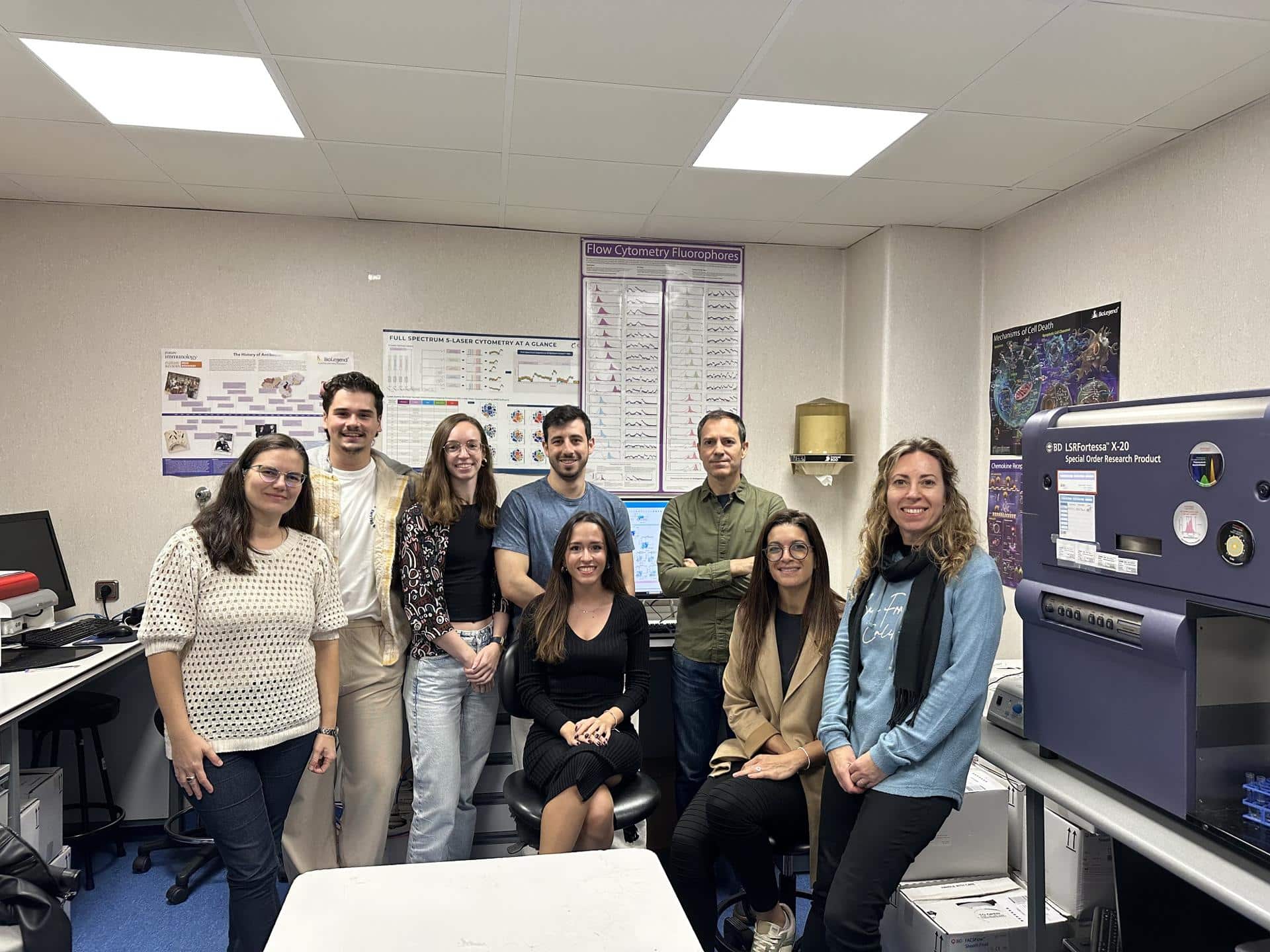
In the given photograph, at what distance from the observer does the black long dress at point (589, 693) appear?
7.42ft

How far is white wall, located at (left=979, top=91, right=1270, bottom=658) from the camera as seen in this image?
2.19 meters

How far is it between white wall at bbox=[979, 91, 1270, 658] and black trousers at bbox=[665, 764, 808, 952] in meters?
1.69

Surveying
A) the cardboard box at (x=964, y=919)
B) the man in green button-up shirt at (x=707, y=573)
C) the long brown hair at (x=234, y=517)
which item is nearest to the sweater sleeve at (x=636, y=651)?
the man in green button-up shirt at (x=707, y=573)

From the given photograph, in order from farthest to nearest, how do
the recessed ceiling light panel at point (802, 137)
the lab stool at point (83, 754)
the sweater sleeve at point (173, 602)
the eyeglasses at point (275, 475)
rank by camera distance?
the lab stool at point (83, 754) < the recessed ceiling light panel at point (802, 137) < the eyeglasses at point (275, 475) < the sweater sleeve at point (173, 602)

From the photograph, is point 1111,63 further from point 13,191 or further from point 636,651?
point 13,191

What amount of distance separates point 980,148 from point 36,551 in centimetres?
363

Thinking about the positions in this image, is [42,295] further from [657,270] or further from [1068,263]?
[1068,263]

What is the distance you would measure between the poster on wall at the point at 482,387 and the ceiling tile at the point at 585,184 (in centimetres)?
65

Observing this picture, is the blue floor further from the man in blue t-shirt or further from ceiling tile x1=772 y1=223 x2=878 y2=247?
ceiling tile x1=772 y1=223 x2=878 y2=247

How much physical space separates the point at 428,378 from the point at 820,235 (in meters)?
1.83

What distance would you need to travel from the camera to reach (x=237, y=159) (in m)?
2.69

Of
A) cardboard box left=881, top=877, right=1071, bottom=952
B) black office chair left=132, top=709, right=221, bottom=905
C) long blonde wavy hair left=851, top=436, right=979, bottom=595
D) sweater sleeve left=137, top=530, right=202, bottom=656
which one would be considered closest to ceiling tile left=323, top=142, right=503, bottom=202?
sweater sleeve left=137, top=530, right=202, bottom=656

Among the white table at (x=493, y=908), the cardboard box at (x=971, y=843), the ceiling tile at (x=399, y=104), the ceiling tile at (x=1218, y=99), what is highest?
the ceiling tile at (x=399, y=104)

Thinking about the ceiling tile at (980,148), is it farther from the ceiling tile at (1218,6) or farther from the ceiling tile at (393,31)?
the ceiling tile at (393,31)
